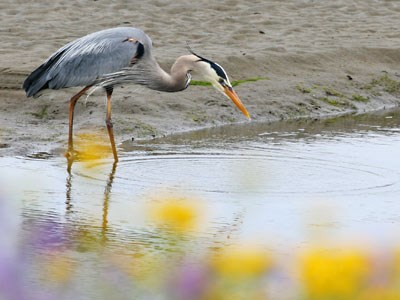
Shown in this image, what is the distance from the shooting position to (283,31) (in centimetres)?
1365

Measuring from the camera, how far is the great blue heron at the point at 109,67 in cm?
827

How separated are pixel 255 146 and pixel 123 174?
63.8 inches

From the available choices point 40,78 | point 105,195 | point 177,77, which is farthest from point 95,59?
point 105,195

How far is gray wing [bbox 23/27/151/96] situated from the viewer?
8258 millimetres

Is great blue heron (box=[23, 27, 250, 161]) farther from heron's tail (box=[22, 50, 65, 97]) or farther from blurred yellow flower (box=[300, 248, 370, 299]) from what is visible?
blurred yellow flower (box=[300, 248, 370, 299])

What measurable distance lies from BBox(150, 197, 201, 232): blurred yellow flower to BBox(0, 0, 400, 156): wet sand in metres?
1.90

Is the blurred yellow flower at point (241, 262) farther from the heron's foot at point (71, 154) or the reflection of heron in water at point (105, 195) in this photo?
the heron's foot at point (71, 154)

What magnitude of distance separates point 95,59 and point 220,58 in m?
3.41

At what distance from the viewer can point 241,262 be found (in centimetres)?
409

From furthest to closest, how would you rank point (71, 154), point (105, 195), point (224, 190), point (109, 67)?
point (109, 67), point (71, 154), point (224, 190), point (105, 195)

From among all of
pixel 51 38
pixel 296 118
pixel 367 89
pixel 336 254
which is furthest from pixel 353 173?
pixel 51 38

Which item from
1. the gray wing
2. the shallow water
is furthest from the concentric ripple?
the gray wing

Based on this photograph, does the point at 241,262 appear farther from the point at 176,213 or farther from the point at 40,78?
the point at 40,78

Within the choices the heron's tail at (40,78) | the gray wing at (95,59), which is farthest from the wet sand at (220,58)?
the gray wing at (95,59)
